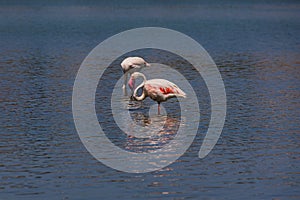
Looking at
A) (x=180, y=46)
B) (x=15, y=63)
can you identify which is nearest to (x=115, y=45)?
(x=180, y=46)

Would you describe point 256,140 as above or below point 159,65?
below

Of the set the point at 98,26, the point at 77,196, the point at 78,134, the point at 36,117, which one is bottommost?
the point at 77,196

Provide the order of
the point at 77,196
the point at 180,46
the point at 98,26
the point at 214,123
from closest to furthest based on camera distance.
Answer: the point at 77,196 < the point at 214,123 < the point at 180,46 < the point at 98,26

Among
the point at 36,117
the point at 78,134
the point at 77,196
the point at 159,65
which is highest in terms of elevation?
the point at 159,65

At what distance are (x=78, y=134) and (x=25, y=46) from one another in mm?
38453

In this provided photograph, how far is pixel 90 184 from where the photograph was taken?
19547 millimetres

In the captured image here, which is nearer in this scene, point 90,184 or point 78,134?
point 90,184

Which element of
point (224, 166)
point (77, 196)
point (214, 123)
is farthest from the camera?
point (214, 123)

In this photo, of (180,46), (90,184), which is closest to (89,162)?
(90,184)

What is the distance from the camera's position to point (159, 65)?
45.8 meters

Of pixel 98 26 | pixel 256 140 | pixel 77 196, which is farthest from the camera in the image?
pixel 98 26

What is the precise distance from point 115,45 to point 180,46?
5.61 meters

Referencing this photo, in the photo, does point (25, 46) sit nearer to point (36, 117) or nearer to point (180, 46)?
point (180, 46)

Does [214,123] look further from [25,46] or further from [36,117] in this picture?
[25,46]
